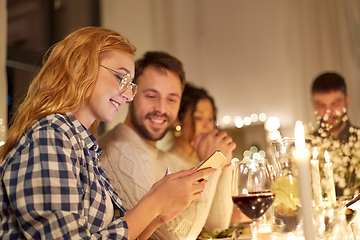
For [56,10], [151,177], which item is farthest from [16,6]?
[151,177]

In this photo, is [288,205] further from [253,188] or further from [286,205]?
[253,188]

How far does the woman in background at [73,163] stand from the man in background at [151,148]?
0.24 meters

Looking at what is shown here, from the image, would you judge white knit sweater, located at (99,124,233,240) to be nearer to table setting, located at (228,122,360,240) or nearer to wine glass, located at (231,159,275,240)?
table setting, located at (228,122,360,240)

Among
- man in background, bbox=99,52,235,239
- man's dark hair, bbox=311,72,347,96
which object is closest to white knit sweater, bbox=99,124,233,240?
man in background, bbox=99,52,235,239

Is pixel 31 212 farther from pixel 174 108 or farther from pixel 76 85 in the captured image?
pixel 174 108

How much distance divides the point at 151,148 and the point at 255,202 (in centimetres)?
105

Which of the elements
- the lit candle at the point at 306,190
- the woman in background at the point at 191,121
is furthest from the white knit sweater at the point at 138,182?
the woman in background at the point at 191,121

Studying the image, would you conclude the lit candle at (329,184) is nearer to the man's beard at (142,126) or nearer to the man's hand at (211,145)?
the man's hand at (211,145)

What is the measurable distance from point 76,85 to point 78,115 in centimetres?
10

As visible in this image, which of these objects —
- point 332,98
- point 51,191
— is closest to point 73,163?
point 51,191

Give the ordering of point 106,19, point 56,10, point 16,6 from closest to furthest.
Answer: point 16,6 → point 56,10 → point 106,19

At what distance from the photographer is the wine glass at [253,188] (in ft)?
2.38

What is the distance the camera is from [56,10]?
272 centimetres

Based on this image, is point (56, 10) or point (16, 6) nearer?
point (16, 6)
